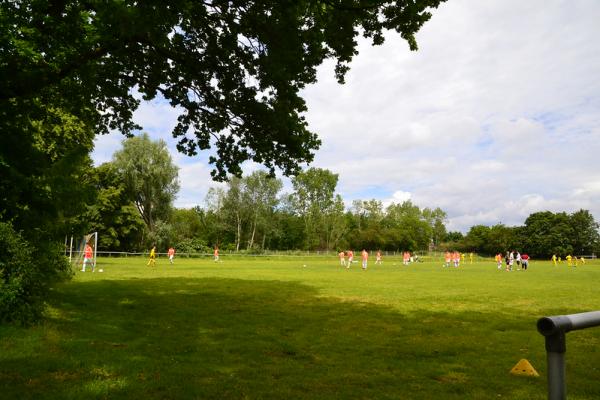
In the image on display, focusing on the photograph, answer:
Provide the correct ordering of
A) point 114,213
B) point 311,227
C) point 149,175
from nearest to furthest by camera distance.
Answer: point 114,213 → point 149,175 → point 311,227

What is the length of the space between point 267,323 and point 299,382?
5.11 metres

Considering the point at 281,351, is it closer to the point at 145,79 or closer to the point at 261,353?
the point at 261,353

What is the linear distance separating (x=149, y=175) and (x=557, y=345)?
67.3 m

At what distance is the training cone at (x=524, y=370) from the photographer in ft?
23.6

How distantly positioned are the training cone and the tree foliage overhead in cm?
707

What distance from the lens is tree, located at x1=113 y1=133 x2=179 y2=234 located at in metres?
64.9

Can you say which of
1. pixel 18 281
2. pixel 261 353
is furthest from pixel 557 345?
pixel 18 281

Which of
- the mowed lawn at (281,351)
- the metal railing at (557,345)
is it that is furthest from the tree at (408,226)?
the metal railing at (557,345)

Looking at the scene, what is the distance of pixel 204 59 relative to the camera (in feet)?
39.0

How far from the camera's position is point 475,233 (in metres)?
147

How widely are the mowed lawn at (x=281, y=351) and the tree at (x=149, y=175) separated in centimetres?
5186

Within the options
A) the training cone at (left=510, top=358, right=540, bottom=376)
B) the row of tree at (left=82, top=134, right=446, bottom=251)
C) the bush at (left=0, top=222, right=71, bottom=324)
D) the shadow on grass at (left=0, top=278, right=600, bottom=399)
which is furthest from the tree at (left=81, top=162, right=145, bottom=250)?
the training cone at (left=510, top=358, right=540, bottom=376)

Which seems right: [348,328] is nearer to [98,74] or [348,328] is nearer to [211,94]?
[211,94]

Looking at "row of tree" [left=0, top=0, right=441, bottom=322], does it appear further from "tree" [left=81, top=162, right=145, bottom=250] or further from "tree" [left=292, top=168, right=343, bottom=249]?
"tree" [left=292, top=168, right=343, bottom=249]
